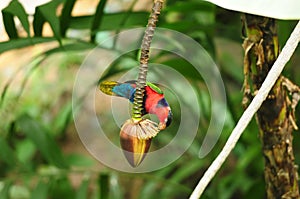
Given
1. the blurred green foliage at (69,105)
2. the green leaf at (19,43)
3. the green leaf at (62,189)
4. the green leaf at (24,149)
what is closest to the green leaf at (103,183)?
the blurred green foliage at (69,105)

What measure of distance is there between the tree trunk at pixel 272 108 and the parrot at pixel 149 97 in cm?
16

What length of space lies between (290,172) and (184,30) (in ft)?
0.81

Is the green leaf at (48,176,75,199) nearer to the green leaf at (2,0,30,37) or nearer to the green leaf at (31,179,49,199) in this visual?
the green leaf at (31,179,49,199)

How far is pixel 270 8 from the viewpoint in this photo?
257 mm

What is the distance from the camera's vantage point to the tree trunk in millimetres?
384

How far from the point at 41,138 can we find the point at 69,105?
28cm

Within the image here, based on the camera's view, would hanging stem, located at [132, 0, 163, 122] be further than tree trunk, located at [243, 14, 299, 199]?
No

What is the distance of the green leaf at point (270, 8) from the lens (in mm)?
251

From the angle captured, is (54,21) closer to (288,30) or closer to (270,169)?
(270,169)

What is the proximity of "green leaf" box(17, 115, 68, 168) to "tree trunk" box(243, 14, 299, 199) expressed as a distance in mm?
337

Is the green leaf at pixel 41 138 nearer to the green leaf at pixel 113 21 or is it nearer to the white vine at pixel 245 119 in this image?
the green leaf at pixel 113 21

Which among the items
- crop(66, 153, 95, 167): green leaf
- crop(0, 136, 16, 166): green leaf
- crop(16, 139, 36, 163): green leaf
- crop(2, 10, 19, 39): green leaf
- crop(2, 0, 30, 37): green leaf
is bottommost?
crop(16, 139, 36, 163): green leaf

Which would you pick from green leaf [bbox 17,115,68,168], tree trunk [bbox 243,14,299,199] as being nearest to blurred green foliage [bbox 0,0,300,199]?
green leaf [bbox 17,115,68,168]

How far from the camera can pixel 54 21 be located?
435 millimetres
